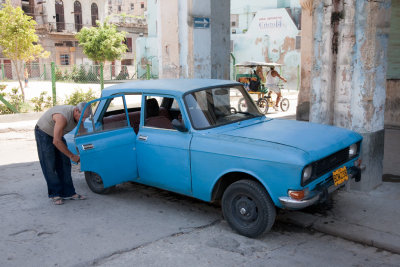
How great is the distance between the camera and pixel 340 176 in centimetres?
422

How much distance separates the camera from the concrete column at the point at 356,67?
5207 millimetres

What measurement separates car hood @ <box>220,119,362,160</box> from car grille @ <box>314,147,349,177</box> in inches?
3.4

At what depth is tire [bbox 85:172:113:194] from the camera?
18.7ft

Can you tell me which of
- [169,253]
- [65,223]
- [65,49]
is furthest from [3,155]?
[65,49]

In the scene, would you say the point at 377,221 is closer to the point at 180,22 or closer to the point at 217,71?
the point at 217,71

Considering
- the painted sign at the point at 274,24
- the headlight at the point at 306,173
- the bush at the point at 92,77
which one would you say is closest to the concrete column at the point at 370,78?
the headlight at the point at 306,173

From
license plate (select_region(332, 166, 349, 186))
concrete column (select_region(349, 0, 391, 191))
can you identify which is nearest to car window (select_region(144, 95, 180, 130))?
license plate (select_region(332, 166, 349, 186))

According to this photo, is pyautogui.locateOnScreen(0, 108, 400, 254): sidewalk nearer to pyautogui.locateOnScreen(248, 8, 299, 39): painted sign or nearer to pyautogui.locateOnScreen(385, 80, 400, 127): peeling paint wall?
pyautogui.locateOnScreen(385, 80, 400, 127): peeling paint wall

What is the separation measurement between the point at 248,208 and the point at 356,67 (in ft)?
8.58

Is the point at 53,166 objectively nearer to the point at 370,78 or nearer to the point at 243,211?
the point at 243,211

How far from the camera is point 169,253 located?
3910 millimetres

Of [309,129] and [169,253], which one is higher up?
[309,129]

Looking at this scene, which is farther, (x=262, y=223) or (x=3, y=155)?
(x=3, y=155)

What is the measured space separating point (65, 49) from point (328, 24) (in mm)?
42039
